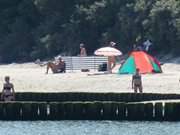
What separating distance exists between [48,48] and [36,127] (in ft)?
91.7

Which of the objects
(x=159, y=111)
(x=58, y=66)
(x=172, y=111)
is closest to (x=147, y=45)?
(x=58, y=66)

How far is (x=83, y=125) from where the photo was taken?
3105 centimetres

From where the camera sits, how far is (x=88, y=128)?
30.3 metres

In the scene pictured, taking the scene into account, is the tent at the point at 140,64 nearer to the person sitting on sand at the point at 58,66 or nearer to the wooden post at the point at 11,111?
the person sitting on sand at the point at 58,66

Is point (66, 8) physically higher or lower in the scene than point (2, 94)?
higher

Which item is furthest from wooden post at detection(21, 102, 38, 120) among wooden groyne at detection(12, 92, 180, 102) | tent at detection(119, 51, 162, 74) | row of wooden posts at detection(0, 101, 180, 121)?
tent at detection(119, 51, 162, 74)

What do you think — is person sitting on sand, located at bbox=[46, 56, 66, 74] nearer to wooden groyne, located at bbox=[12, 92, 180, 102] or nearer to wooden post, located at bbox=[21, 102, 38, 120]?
wooden groyne, located at bbox=[12, 92, 180, 102]

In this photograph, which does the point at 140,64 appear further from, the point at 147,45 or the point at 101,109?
the point at 101,109

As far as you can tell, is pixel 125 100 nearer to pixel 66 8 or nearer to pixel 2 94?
pixel 2 94

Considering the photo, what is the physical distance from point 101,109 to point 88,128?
158 cm

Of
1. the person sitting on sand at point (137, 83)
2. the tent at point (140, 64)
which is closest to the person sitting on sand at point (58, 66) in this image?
the tent at point (140, 64)

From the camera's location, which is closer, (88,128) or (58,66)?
(88,128)

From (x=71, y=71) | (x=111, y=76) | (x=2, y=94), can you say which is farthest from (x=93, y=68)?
(x=2, y=94)

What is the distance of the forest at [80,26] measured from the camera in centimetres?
5053
